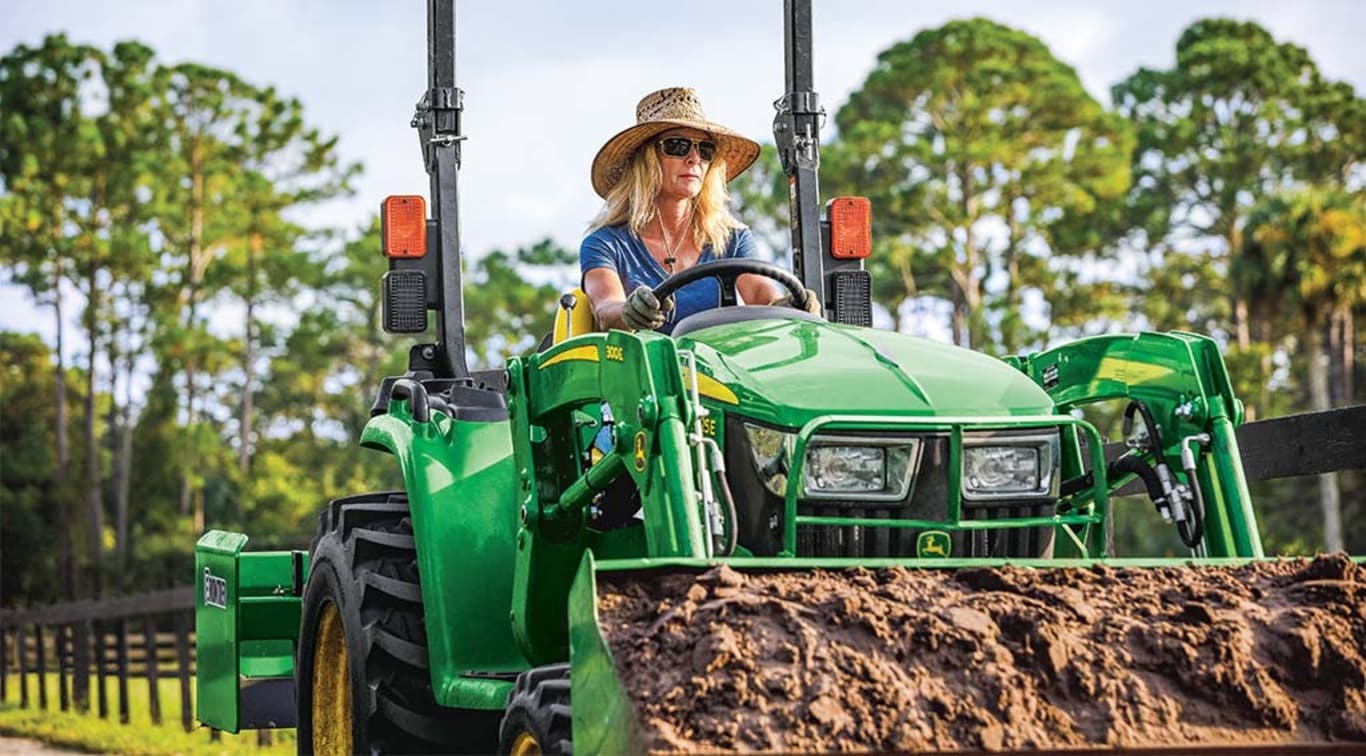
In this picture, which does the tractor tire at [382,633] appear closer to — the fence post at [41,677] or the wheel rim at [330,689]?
the wheel rim at [330,689]

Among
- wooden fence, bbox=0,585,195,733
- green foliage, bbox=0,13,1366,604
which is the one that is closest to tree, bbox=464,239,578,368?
green foliage, bbox=0,13,1366,604

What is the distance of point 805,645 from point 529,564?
1542mm

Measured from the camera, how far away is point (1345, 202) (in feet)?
120

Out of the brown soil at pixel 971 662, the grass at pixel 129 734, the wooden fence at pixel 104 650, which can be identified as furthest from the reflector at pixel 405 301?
the wooden fence at pixel 104 650

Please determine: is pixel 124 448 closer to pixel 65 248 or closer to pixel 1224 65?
pixel 65 248

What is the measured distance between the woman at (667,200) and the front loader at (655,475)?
0.27 metres

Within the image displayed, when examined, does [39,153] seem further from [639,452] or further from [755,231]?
[639,452]

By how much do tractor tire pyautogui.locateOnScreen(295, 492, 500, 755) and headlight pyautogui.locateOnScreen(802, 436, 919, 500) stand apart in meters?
1.45

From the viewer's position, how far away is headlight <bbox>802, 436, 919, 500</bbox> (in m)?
4.50

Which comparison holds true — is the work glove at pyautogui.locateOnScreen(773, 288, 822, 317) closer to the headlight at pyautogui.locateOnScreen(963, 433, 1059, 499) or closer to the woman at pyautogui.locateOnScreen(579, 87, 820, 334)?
the woman at pyautogui.locateOnScreen(579, 87, 820, 334)

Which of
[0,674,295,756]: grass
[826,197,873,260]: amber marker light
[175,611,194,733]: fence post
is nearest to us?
[826,197,873,260]: amber marker light

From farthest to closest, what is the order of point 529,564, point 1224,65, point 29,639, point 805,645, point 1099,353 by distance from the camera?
1. point 1224,65
2. point 29,639
3. point 1099,353
4. point 529,564
5. point 805,645

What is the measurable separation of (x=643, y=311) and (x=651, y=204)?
93 centimetres

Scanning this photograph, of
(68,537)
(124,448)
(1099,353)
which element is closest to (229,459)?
(124,448)
